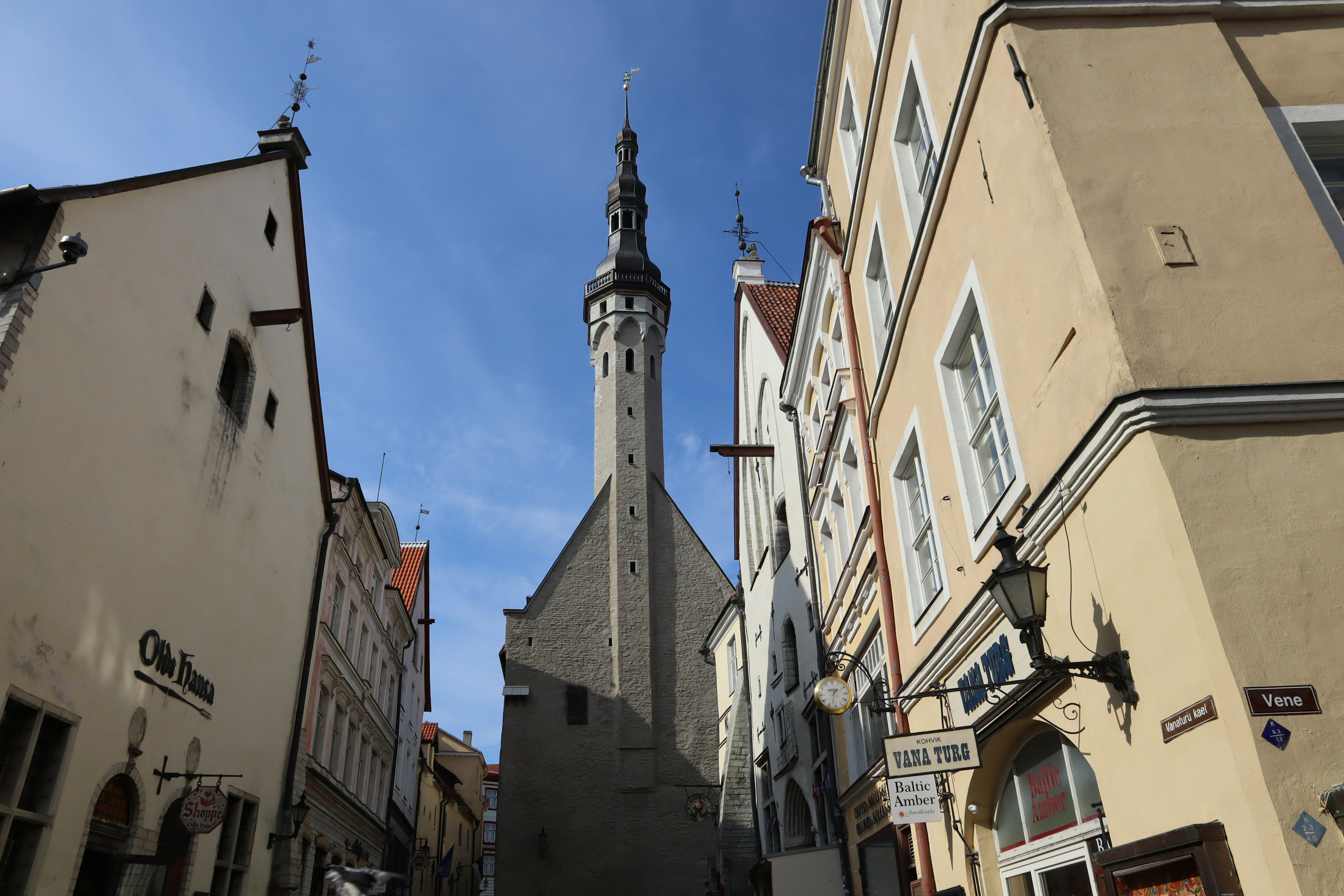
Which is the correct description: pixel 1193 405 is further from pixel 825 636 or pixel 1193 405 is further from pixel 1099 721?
pixel 825 636

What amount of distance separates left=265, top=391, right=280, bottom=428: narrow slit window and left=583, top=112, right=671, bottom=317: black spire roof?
Result: 25.1 meters

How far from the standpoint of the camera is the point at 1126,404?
4.62m

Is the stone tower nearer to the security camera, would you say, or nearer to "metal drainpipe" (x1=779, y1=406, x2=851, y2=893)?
"metal drainpipe" (x1=779, y1=406, x2=851, y2=893)

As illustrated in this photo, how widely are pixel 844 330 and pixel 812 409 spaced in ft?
12.6

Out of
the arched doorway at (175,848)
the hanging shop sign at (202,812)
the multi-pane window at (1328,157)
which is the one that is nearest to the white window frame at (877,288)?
the multi-pane window at (1328,157)

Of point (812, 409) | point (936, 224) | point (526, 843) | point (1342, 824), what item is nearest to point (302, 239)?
point (812, 409)

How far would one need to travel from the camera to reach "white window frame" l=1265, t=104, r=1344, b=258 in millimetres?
5445

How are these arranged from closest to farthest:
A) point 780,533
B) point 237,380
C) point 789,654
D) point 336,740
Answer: point 237,380, point 789,654, point 336,740, point 780,533

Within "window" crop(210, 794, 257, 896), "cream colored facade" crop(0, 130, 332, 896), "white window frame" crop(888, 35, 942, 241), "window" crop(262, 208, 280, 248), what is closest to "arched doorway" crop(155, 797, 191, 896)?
"cream colored facade" crop(0, 130, 332, 896)

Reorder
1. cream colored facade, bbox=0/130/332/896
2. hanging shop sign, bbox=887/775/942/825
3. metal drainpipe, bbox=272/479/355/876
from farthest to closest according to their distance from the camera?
1. metal drainpipe, bbox=272/479/355/876
2. cream colored facade, bbox=0/130/332/896
3. hanging shop sign, bbox=887/775/942/825

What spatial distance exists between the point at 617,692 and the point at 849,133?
22.5 metres

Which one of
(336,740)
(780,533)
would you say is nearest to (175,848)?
(336,740)

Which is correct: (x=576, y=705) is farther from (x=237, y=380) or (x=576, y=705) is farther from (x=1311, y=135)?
(x=1311, y=135)

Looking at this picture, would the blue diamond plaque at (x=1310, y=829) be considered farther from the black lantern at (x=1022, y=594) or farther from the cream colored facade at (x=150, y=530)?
the cream colored facade at (x=150, y=530)
